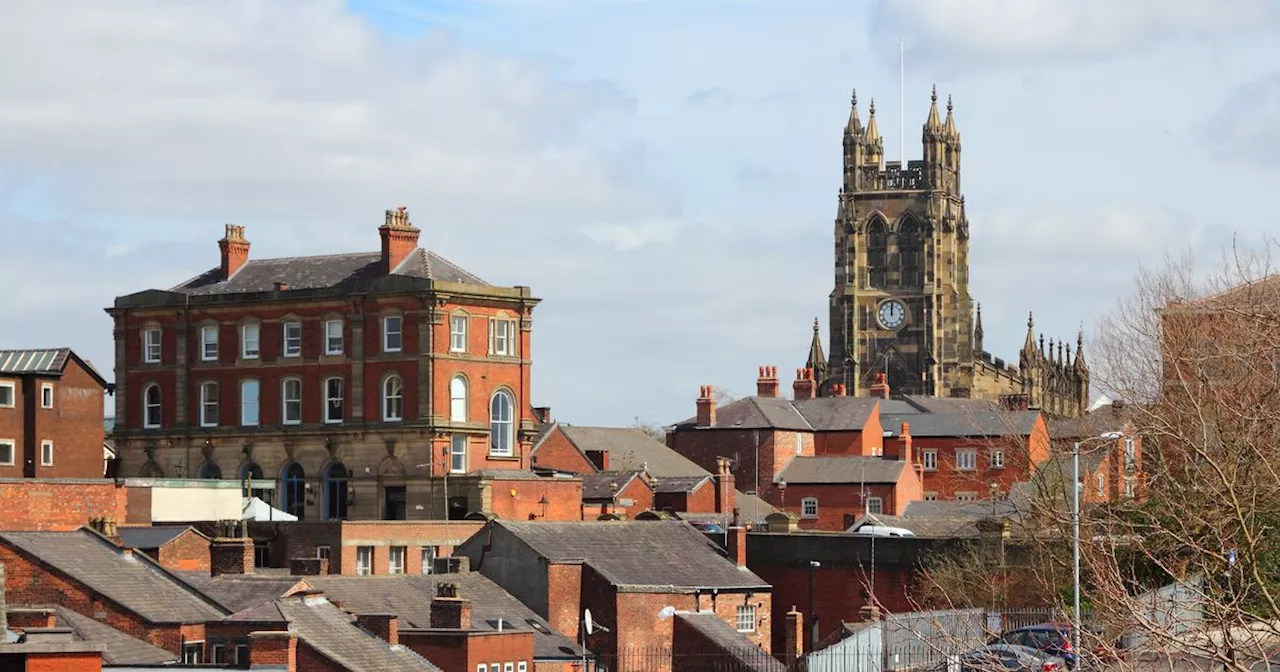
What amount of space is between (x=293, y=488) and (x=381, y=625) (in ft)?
110

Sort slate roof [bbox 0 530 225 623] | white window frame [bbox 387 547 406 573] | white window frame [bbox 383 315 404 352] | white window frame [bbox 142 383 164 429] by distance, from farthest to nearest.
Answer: white window frame [bbox 142 383 164 429], white window frame [bbox 383 315 404 352], white window frame [bbox 387 547 406 573], slate roof [bbox 0 530 225 623]

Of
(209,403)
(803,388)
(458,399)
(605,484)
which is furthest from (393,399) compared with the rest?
(803,388)

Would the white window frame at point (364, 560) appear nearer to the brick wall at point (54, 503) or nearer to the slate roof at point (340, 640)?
the brick wall at point (54, 503)

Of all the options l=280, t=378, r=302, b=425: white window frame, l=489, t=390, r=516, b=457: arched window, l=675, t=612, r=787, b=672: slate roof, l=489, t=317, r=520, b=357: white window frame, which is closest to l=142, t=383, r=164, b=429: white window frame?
l=280, t=378, r=302, b=425: white window frame

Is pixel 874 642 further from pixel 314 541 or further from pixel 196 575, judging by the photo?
pixel 314 541

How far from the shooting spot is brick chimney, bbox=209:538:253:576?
62281 millimetres

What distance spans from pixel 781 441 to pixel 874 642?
57627 mm

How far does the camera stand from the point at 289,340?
8981cm

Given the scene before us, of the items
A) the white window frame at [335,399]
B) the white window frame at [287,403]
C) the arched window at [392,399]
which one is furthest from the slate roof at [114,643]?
the white window frame at [287,403]

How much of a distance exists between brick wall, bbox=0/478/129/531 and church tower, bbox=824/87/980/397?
9569cm

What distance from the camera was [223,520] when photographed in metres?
78.6

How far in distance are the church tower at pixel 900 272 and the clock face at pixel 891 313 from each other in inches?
2.8

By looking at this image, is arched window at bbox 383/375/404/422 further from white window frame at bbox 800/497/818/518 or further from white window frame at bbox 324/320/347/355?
white window frame at bbox 800/497/818/518

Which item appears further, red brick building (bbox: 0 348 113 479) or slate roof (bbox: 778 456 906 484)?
slate roof (bbox: 778 456 906 484)
